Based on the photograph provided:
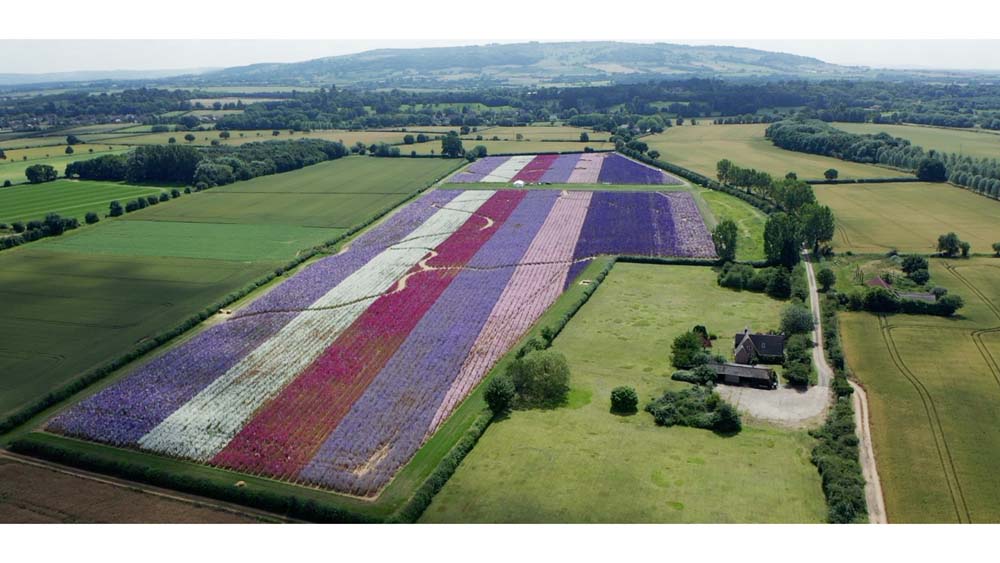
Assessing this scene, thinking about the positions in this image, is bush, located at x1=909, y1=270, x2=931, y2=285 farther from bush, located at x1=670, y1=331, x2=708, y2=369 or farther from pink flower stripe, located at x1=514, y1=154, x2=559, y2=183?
pink flower stripe, located at x1=514, y1=154, x2=559, y2=183

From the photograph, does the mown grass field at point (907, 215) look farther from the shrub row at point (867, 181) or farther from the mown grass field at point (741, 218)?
the mown grass field at point (741, 218)

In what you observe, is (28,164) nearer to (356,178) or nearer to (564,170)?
(356,178)

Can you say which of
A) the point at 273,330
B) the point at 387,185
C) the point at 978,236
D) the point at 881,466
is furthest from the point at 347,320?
the point at 978,236

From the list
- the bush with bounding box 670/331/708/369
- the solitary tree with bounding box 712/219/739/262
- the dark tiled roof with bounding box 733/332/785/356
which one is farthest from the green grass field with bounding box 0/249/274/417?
the solitary tree with bounding box 712/219/739/262

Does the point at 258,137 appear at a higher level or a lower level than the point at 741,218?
higher

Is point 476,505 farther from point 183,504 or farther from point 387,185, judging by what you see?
point 387,185

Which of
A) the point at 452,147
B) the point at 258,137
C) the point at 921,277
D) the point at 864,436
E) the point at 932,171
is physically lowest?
the point at 864,436

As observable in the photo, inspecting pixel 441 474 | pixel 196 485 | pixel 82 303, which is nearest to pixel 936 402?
pixel 441 474

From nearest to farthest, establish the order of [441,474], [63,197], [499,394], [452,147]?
[441,474] → [499,394] → [63,197] → [452,147]
